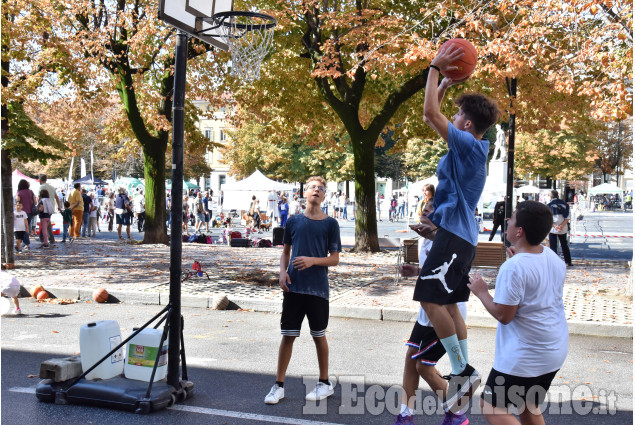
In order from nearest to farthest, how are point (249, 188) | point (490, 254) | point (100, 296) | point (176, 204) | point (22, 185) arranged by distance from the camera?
1. point (176, 204)
2. point (100, 296)
3. point (490, 254)
4. point (22, 185)
5. point (249, 188)

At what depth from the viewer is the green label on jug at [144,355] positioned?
213 inches

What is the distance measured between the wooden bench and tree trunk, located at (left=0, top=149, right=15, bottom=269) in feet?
30.7

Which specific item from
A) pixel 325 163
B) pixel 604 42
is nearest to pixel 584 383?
pixel 604 42

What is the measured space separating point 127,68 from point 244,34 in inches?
541

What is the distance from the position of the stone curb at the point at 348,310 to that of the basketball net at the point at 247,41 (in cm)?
361

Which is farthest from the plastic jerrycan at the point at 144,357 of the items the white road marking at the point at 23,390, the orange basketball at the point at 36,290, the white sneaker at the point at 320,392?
the orange basketball at the point at 36,290

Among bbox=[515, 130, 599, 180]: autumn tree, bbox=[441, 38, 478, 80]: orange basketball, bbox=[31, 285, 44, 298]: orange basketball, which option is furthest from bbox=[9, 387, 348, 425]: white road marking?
bbox=[515, 130, 599, 180]: autumn tree

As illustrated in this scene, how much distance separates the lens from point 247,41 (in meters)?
7.75

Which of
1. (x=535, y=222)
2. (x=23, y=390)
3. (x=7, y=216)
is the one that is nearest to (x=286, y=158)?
(x=7, y=216)

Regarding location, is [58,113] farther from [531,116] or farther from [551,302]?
[551,302]

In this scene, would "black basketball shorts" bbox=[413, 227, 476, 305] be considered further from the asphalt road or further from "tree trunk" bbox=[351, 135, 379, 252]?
"tree trunk" bbox=[351, 135, 379, 252]

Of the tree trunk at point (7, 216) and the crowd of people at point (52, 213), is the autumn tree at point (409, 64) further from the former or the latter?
the tree trunk at point (7, 216)

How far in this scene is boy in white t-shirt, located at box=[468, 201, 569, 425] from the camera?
324cm

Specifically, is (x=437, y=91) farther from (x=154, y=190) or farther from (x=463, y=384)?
(x=154, y=190)
